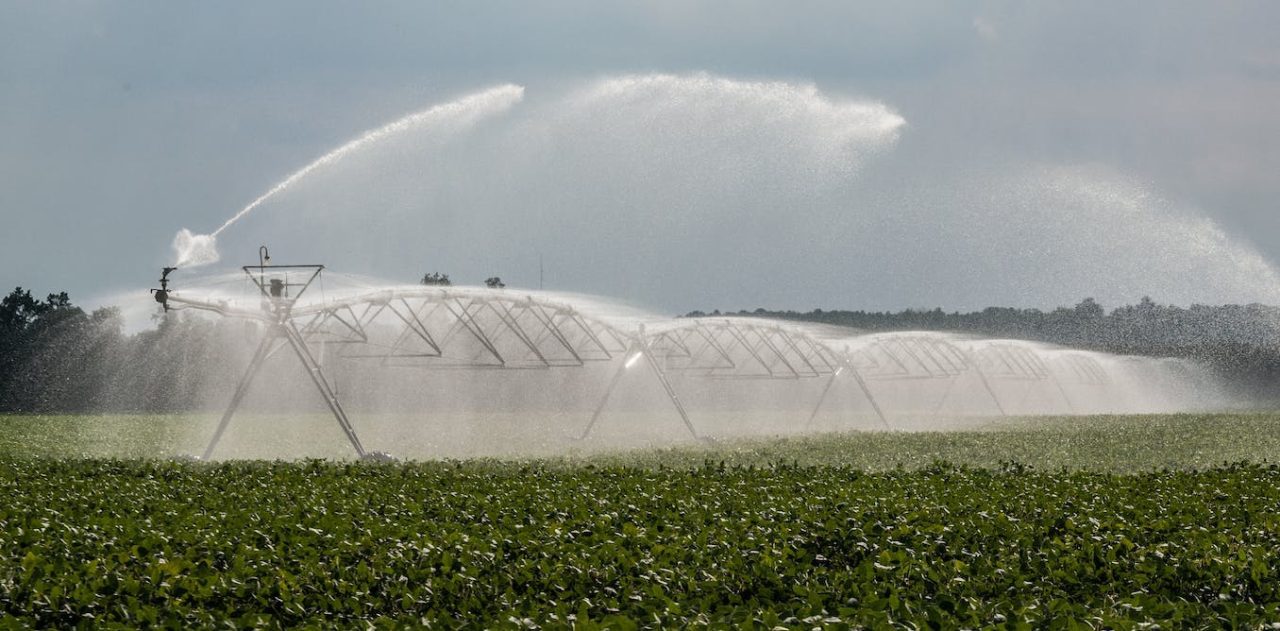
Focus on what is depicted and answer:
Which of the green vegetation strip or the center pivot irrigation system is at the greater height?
the center pivot irrigation system

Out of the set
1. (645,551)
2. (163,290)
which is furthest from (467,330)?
(645,551)

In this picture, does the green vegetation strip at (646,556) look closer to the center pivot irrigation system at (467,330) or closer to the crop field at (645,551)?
the crop field at (645,551)

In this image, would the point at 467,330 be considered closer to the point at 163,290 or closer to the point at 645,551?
the point at 163,290

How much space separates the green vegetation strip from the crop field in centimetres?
2

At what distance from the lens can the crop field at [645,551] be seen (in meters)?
7.25

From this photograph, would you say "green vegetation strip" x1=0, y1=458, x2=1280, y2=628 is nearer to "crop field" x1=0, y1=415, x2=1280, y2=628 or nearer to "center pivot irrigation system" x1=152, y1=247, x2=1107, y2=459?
"crop field" x1=0, y1=415, x2=1280, y2=628

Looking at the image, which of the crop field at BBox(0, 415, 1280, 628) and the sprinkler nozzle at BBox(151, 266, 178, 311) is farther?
the sprinkler nozzle at BBox(151, 266, 178, 311)

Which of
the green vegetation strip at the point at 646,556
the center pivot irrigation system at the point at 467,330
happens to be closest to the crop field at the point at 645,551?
the green vegetation strip at the point at 646,556

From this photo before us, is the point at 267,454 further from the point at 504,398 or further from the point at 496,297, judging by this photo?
the point at 504,398

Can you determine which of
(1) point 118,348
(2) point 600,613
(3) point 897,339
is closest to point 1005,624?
(2) point 600,613

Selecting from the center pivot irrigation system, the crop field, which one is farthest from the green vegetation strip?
the center pivot irrigation system

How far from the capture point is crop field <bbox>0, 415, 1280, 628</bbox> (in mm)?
7250

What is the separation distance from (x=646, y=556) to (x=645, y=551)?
31 cm

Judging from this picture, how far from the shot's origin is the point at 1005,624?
650cm
